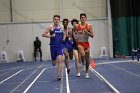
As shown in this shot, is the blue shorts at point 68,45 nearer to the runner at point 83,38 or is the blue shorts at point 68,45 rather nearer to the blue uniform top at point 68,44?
the blue uniform top at point 68,44

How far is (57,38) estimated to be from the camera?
1134 centimetres

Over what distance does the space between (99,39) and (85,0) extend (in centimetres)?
284

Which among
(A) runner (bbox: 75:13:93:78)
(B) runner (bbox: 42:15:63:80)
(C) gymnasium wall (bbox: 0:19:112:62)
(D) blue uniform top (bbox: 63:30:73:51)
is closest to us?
(B) runner (bbox: 42:15:63:80)

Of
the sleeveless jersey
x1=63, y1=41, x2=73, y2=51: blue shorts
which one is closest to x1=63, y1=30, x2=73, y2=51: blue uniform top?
x1=63, y1=41, x2=73, y2=51: blue shorts

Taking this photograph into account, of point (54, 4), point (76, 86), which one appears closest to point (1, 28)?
point (54, 4)

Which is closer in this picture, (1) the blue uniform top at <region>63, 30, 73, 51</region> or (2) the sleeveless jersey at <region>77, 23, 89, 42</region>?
(2) the sleeveless jersey at <region>77, 23, 89, 42</region>

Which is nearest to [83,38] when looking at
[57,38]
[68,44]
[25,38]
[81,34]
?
[81,34]

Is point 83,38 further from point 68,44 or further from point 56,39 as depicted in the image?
point 68,44

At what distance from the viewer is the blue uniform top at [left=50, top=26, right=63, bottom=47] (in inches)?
446

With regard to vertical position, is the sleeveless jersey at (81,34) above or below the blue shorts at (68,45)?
above

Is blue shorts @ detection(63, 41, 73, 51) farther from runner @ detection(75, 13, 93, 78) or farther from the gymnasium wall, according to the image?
the gymnasium wall

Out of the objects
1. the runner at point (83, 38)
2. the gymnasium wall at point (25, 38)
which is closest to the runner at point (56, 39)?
the runner at point (83, 38)

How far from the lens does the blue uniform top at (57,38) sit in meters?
11.3

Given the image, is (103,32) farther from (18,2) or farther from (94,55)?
(18,2)
